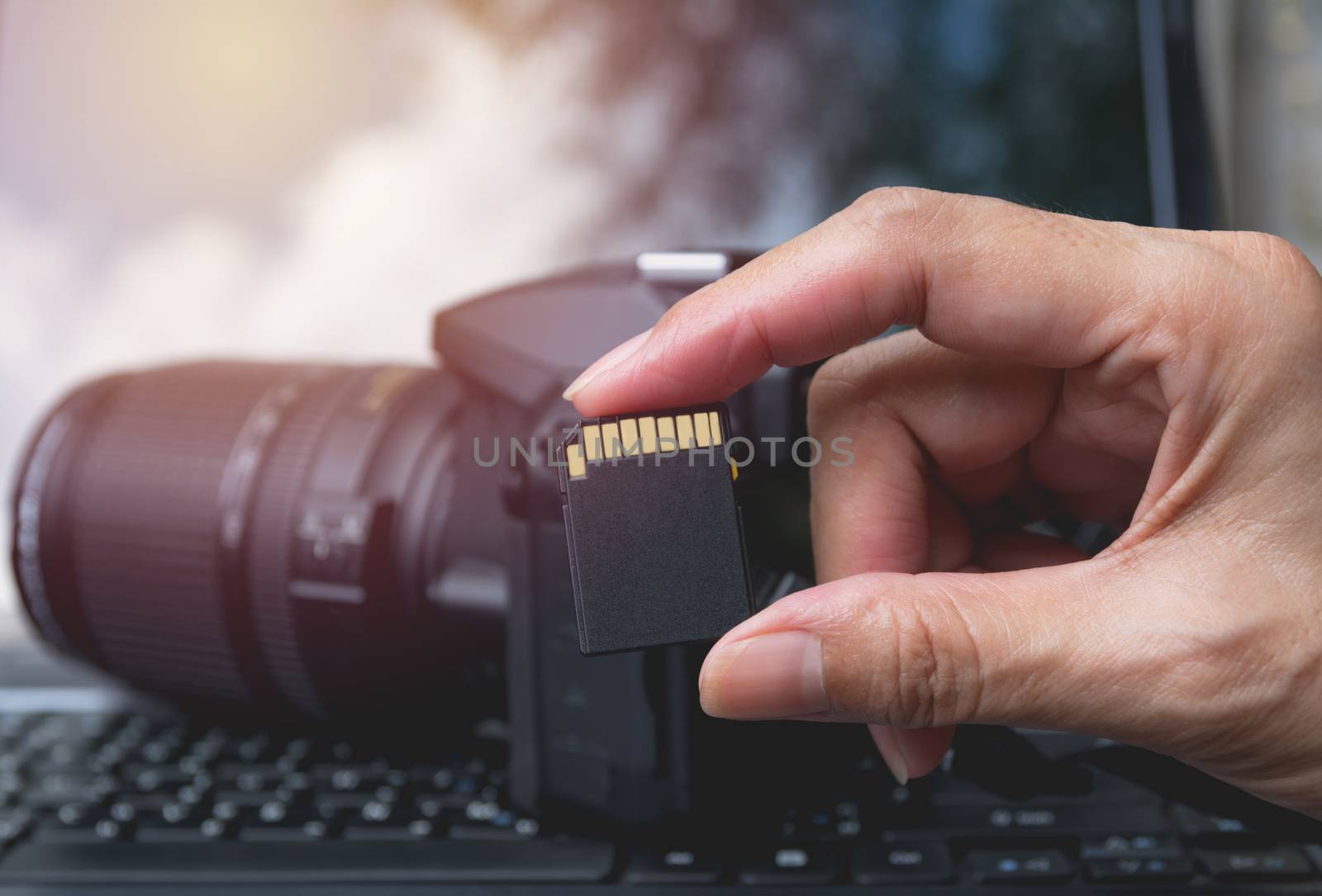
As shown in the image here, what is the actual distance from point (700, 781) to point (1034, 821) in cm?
16

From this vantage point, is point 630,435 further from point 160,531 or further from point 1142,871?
point 160,531

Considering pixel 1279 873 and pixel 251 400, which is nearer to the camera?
pixel 1279 873

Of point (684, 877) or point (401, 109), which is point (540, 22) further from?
point (684, 877)

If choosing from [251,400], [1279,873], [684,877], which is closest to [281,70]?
[251,400]

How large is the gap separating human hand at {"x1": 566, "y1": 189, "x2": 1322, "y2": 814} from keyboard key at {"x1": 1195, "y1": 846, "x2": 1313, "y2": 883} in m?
0.11

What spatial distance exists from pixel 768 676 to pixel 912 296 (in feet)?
0.43

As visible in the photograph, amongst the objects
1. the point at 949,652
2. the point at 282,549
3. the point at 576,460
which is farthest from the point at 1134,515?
the point at 282,549

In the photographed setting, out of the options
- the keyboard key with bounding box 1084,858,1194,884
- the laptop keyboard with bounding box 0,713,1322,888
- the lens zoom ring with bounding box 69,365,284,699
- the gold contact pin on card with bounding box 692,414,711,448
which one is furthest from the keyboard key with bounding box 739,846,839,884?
the lens zoom ring with bounding box 69,365,284,699

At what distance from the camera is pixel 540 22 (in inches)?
27.7

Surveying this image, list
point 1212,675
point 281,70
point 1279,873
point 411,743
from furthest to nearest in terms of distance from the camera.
A: point 281,70 < point 411,743 < point 1279,873 < point 1212,675

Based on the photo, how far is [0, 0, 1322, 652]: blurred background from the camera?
67cm

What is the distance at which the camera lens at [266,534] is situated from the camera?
572 millimetres

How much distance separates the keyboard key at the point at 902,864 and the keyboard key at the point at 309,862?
116mm

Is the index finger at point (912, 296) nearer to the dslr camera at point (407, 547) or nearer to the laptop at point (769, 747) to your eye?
the dslr camera at point (407, 547)
